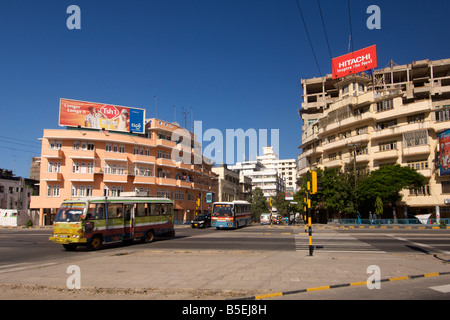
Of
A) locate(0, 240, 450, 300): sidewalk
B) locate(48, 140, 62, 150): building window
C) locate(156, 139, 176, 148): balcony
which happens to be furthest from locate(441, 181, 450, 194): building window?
locate(48, 140, 62, 150): building window

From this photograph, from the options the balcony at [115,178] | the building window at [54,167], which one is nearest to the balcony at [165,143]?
the balcony at [115,178]

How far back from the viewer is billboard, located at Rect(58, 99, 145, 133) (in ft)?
158

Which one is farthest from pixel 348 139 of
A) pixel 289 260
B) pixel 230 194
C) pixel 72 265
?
pixel 72 265

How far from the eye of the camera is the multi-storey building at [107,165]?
4781 cm

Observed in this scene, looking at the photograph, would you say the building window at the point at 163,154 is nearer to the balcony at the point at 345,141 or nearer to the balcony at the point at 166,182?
the balcony at the point at 166,182

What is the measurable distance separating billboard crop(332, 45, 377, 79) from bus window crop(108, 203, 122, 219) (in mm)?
53885

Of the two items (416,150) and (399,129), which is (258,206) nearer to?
(399,129)

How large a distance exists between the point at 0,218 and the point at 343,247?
171ft

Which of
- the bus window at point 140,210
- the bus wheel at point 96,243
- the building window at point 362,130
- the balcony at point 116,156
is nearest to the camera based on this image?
the bus wheel at point 96,243

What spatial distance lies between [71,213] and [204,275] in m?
9.91

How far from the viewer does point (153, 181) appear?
5266 cm

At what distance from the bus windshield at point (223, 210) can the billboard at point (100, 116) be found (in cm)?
2374
